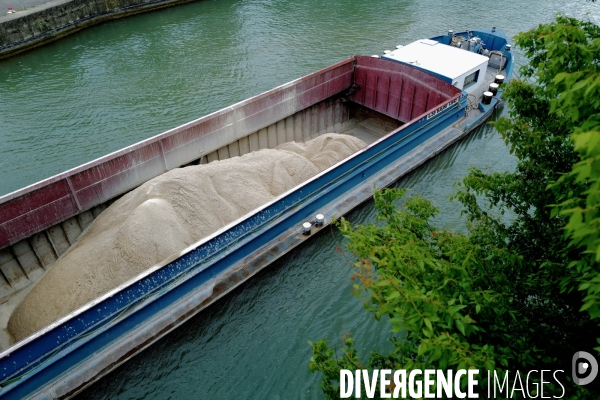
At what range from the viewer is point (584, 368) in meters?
3.60

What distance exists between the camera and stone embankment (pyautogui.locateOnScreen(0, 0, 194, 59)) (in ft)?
59.3

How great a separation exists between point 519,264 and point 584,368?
1089 mm

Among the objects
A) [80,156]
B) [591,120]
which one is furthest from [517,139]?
[80,156]

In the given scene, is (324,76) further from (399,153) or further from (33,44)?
(33,44)

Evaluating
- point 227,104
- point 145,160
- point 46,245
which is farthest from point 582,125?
point 227,104

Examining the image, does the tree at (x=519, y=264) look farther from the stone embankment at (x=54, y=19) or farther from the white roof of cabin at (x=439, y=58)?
the stone embankment at (x=54, y=19)

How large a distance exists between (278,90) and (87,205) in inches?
214

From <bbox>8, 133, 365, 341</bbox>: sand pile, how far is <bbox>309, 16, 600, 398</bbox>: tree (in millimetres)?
4498

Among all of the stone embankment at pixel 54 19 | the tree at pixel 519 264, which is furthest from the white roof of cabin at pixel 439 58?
the stone embankment at pixel 54 19

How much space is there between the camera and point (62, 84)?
16391 mm

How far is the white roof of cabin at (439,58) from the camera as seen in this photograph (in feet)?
40.0

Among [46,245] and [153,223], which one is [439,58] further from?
[46,245]

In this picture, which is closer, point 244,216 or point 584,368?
point 584,368

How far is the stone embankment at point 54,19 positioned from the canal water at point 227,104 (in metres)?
0.43
